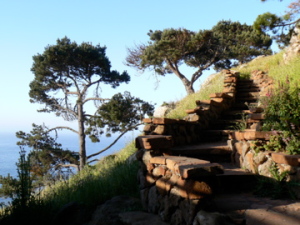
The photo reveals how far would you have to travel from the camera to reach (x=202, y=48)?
69.8ft

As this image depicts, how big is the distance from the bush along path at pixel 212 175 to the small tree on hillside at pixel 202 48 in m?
14.4

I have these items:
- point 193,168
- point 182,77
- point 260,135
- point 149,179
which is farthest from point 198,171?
point 182,77

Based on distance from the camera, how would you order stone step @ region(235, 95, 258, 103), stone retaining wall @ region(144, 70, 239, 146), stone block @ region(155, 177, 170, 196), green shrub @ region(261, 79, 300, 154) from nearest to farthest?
stone block @ region(155, 177, 170, 196) < green shrub @ region(261, 79, 300, 154) < stone retaining wall @ region(144, 70, 239, 146) < stone step @ region(235, 95, 258, 103)

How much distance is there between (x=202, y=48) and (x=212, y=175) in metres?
18.9

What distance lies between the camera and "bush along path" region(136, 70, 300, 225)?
10.2 ft

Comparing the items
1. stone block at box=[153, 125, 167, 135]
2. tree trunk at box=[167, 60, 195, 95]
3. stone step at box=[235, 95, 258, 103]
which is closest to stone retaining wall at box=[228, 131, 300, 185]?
stone block at box=[153, 125, 167, 135]

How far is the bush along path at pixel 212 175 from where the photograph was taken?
3.10 meters

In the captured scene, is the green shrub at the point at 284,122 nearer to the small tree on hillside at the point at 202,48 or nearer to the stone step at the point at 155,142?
the stone step at the point at 155,142

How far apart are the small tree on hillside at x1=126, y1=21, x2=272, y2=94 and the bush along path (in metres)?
14.4

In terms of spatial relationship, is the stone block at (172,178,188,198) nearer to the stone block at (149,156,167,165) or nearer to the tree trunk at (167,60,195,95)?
the stone block at (149,156,167,165)

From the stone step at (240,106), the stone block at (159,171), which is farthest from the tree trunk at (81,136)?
the stone block at (159,171)

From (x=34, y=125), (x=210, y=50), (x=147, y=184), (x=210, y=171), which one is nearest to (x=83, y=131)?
(x=34, y=125)

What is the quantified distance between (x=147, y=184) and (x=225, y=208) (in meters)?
1.24

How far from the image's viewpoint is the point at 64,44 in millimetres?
18500
